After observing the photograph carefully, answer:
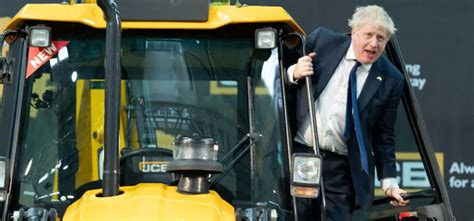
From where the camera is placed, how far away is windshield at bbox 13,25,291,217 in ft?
11.6

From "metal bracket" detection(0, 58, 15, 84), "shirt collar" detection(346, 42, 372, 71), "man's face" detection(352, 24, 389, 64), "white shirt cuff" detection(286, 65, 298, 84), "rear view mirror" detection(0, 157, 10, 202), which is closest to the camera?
"rear view mirror" detection(0, 157, 10, 202)

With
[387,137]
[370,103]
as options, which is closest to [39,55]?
[370,103]

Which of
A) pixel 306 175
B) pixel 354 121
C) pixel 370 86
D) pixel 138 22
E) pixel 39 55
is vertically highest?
pixel 138 22

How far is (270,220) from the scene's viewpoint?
317cm

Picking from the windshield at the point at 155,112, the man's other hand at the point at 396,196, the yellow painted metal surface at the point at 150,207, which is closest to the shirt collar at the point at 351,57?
the windshield at the point at 155,112

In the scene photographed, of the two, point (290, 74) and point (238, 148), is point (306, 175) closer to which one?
point (238, 148)

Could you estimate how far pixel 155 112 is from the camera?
143 inches

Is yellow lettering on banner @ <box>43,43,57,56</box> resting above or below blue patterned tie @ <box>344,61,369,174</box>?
above

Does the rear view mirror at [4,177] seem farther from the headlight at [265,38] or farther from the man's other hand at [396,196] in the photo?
the man's other hand at [396,196]

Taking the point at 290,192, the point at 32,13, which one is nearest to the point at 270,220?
the point at 290,192

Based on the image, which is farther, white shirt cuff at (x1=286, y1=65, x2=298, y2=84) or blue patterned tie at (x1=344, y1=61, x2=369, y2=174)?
blue patterned tie at (x1=344, y1=61, x2=369, y2=174)

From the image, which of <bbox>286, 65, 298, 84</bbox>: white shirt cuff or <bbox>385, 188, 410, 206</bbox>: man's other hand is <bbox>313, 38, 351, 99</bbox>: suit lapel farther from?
<bbox>385, 188, 410, 206</bbox>: man's other hand

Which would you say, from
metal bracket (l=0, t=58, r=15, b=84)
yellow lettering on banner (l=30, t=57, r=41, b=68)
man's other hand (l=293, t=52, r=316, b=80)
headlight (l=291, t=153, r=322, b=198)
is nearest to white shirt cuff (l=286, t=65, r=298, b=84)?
man's other hand (l=293, t=52, r=316, b=80)

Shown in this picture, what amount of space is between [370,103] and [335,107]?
0.18 meters
